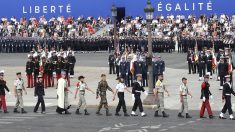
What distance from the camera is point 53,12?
A: 249 ft

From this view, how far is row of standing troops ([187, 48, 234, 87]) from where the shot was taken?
39.7m

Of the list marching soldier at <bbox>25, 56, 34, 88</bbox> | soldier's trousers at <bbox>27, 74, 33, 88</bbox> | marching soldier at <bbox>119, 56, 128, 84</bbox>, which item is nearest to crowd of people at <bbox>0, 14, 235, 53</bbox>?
soldier's trousers at <bbox>27, 74, 33, 88</bbox>

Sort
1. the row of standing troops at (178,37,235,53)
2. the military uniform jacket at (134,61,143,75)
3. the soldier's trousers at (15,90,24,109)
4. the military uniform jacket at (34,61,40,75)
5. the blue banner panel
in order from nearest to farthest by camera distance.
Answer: the soldier's trousers at (15,90,24,109), the military uniform jacket at (134,61,143,75), the military uniform jacket at (34,61,40,75), the row of standing troops at (178,37,235,53), the blue banner panel

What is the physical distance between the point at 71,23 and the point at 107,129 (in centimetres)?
4580

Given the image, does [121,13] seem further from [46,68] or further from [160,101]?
[160,101]

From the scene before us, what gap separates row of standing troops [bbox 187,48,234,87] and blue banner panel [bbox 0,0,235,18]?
1867cm

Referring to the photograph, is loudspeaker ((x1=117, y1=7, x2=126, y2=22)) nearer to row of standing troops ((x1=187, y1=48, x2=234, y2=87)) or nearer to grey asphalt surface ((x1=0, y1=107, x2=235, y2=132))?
row of standing troops ((x1=187, y1=48, x2=234, y2=87))

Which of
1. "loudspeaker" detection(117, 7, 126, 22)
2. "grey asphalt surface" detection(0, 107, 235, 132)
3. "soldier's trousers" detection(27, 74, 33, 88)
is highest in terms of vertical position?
"loudspeaker" detection(117, 7, 126, 22)

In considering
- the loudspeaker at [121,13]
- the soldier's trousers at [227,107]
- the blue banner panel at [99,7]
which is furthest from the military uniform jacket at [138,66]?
the loudspeaker at [121,13]

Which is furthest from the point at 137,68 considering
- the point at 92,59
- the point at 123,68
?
the point at 92,59

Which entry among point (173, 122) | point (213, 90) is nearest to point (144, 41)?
point (213, 90)

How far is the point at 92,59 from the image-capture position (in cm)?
6353

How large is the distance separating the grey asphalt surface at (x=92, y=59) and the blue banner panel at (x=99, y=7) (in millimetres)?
5483

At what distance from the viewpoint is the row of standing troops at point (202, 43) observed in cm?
6450
